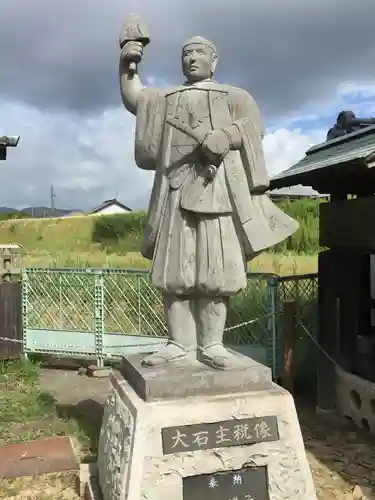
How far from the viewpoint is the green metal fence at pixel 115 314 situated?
707 centimetres

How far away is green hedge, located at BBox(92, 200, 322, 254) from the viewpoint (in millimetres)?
15109

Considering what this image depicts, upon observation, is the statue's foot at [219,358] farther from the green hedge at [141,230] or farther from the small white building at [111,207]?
the small white building at [111,207]

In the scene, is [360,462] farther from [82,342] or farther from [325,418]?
[82,342]

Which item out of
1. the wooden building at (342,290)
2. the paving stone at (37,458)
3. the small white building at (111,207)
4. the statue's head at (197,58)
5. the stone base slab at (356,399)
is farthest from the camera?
the small white building at (111,207)

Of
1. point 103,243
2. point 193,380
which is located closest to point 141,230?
point 103,243

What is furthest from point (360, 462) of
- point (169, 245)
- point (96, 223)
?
point (96, 223)

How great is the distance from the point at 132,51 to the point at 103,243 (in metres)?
17.3

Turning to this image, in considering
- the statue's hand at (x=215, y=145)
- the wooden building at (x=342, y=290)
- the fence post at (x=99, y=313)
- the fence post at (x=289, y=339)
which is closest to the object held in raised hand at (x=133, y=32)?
the statue's hand at (x=215, y=145)

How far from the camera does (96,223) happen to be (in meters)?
22.1

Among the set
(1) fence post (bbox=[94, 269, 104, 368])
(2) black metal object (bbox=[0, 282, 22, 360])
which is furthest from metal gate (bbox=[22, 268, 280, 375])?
(2) black metal object (bbox=[0, 282, 22, 360])

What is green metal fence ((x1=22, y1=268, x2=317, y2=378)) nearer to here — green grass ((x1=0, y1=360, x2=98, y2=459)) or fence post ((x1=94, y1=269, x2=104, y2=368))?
fence post ((x1=94, y1=269, x2=104, y2=368))

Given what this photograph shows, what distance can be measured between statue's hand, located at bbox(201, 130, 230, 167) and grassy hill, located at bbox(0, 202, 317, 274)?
24.9 ft

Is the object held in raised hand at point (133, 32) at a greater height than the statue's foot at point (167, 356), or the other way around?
the object held in raised hand at point (133, 32)

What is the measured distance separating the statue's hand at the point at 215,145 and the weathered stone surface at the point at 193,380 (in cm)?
128
